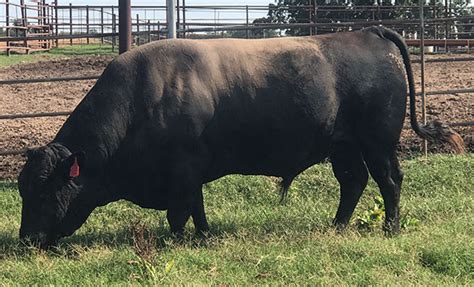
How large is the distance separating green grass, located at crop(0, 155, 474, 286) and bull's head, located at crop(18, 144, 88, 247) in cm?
19

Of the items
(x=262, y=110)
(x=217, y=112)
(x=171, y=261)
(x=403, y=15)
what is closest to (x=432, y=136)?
(x=262, y=110)

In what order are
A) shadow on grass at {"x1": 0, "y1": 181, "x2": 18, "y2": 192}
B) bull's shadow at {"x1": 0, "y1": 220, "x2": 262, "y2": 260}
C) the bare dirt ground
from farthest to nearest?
1. the bare dirt ground
2. shadow on grass at {"x1": 0, "y1": 181, "x2": 18, "y2": 192}
3. bull's shadow at {"x1": 0, "y1": 220, "x2": 262, "y2": 260}

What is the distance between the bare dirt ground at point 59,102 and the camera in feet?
29.1

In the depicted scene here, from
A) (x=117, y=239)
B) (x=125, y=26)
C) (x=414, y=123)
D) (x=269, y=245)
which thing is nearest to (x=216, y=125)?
(x=269, y=245)

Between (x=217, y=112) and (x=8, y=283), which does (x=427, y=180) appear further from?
(x=8, y=283)

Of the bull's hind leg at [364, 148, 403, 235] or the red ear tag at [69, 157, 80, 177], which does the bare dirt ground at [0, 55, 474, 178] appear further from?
the red ear tag at [69, 157, 80, 177]

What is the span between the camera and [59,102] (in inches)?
476

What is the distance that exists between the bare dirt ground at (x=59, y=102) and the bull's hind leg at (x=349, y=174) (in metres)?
2.62

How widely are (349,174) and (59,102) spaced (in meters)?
7.39

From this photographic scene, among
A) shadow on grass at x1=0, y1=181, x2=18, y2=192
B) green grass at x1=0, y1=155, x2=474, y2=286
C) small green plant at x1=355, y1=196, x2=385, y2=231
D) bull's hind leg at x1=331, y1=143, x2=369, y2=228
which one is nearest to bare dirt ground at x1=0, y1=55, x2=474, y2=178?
shadow on grass at x1=0, y1=181, x2=18, y2=192

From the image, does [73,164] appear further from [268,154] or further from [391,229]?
[391,229]

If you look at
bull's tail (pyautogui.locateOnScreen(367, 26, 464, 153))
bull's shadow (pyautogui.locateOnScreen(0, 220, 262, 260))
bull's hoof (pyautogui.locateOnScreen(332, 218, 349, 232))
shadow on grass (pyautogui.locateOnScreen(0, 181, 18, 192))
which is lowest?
bull's shadow (pyautogui.locateOnScreen(0, 220, 262, 260))

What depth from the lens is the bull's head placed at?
524 cm

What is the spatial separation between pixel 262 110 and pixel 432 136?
1.82 meters
